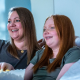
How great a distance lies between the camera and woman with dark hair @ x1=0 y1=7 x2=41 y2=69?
3.13 ft

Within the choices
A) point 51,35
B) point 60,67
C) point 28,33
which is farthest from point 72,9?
point 60,67

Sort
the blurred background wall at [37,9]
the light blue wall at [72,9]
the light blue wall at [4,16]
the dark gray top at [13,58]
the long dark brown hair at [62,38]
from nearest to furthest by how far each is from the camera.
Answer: the long dark brown hair at [62,38] < the dark gray top at [13,58] < the light blue wall at [72,9] < the blurred background wall at [37,9] < the light blue wall at [4,16]

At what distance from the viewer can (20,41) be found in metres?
1.03

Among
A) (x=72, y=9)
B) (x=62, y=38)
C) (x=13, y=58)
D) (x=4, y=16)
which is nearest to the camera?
(x=62, y=38)

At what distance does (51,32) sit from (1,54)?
0.45m

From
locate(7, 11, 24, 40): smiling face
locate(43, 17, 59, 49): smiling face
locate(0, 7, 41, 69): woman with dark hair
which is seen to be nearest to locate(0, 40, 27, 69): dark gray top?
locate(0, 7, 41, 69): woman with dark hair

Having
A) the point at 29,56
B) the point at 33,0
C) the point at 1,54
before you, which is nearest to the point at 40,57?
the point at 29,56

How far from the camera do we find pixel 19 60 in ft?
3.09

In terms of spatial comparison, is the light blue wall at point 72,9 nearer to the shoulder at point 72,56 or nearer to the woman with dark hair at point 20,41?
the woman with dark hair at point 20,41

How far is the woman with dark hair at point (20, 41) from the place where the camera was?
0.95 meters

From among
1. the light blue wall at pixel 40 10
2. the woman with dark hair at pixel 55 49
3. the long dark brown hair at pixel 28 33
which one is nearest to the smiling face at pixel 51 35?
the woman with dark hair at pixel 55 49

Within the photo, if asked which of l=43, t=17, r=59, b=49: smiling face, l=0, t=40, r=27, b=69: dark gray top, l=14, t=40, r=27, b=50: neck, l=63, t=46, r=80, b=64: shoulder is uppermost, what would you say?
l=43, t=17, r=59, b=49: smiling face

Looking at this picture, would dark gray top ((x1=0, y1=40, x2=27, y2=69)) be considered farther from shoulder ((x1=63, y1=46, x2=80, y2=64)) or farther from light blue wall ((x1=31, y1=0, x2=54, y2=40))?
light blue wall ((x1=31, y1=0, x2=54, y2=40))

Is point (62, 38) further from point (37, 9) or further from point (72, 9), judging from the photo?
point (37, 9)
